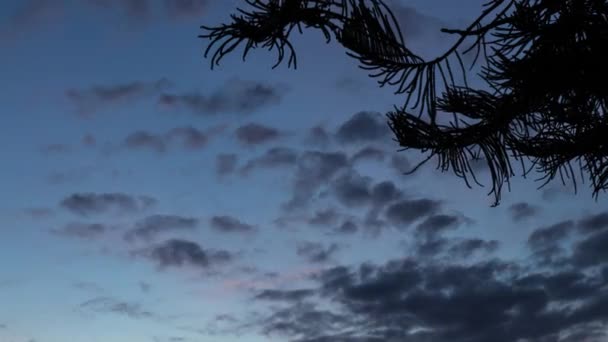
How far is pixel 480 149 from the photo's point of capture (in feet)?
15.7

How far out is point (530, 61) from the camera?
13.9 feet

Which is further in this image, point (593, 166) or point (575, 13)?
point (593, 166)

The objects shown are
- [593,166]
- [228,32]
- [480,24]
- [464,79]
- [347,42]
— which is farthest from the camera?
[593,166]

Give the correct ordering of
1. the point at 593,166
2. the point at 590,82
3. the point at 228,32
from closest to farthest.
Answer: the point at 228,32
the point at 590,82
the point at 593,166

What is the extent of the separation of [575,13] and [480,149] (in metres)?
1.18

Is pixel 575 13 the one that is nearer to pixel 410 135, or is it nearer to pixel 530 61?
pixel 530 61

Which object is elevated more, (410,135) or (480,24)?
(480,24)

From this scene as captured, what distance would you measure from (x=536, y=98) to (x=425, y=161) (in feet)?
3.17

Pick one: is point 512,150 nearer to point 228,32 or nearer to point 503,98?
point 503,98

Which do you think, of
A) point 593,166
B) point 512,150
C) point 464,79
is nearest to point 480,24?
point 464,79

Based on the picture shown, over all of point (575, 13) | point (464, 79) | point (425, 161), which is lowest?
point (425, 161)

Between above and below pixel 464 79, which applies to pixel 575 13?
above

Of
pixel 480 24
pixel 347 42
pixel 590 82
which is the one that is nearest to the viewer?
pixel 347 42

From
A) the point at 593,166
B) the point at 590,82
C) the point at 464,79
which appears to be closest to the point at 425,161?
the point at 464,79
